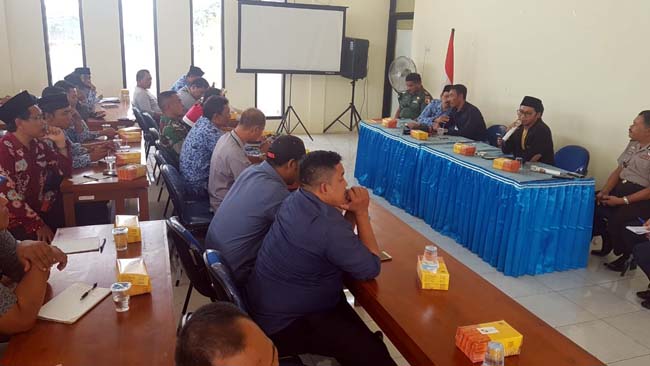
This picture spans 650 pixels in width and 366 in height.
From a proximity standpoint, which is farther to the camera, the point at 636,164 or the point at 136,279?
the point at 636,164

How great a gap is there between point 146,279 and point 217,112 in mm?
2253

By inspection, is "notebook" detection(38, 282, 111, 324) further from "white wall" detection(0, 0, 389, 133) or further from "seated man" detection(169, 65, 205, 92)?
"white wall" detection(0, 0, 389, 133)

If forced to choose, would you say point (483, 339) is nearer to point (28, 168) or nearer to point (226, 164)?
point (226, 164)

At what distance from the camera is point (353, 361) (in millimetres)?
1962

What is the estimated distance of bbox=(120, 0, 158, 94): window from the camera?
26.1ft

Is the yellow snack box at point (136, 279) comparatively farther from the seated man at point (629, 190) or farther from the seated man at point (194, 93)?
the seated man at point (194, 93)

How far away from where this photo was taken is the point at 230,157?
132 inches

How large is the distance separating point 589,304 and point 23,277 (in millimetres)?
3302

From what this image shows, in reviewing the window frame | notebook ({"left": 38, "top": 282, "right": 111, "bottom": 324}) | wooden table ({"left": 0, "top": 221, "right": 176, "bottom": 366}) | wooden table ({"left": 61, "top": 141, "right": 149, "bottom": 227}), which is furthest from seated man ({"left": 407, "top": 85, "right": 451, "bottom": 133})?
the window frame

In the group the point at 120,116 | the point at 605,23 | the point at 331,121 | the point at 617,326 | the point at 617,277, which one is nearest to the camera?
the point at 617,326

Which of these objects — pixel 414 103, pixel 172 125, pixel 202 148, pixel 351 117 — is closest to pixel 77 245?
pixel 202 148

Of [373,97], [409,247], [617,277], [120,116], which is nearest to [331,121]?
[373,97]

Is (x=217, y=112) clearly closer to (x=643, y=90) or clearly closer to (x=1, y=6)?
(x=643, y=90)

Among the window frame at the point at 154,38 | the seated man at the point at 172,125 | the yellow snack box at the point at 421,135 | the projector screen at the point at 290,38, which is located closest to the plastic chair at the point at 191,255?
the seated man at the point at 172,125
